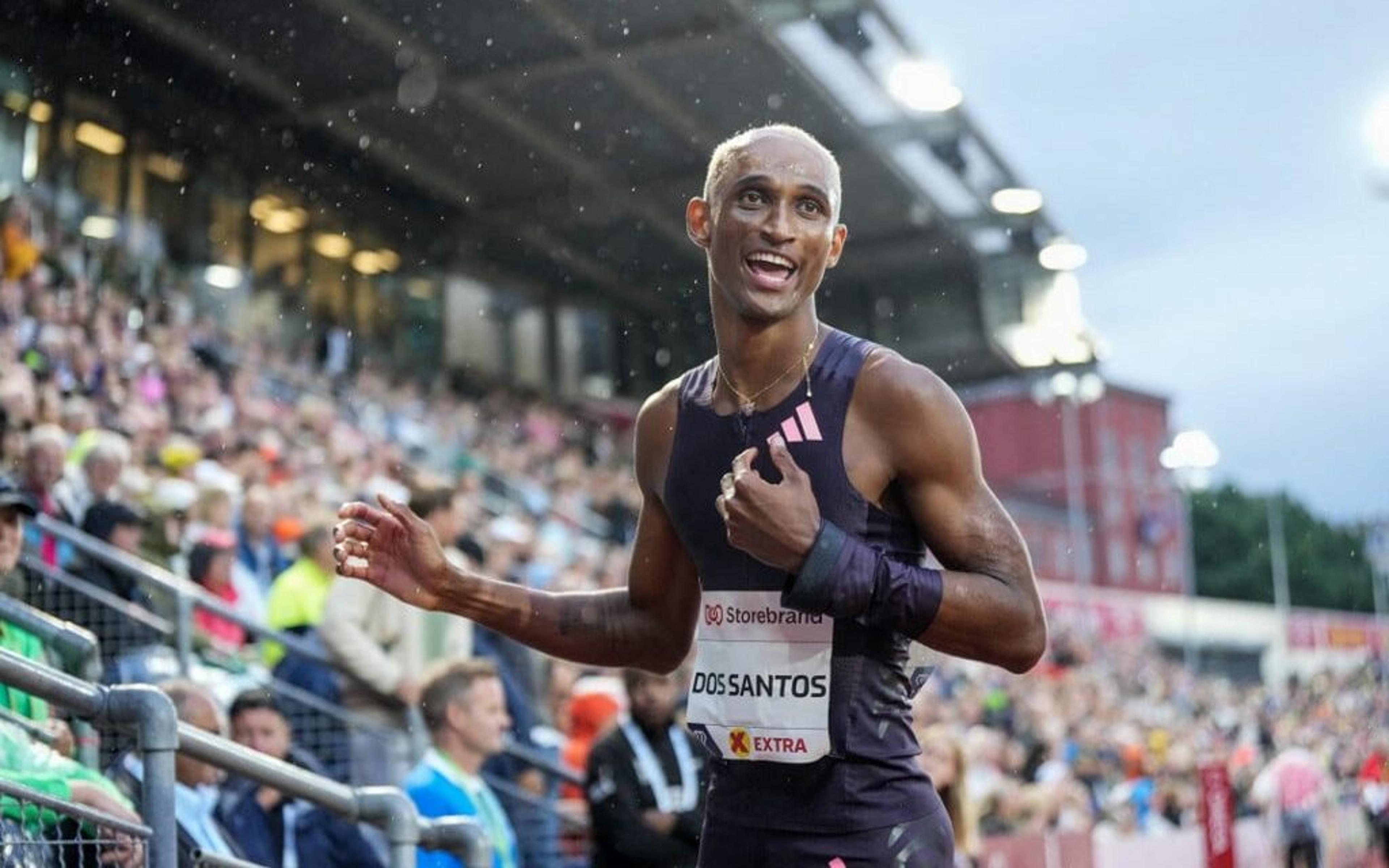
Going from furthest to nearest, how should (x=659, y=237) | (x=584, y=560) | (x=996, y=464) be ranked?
(x=996, y=464) → (x=659, y=237) → (x=584, y=560)

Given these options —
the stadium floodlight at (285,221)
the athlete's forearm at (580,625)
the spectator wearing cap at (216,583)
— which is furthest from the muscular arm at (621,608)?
the stadium floodlight at (285,221)

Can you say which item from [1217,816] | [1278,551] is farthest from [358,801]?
[1278,551]

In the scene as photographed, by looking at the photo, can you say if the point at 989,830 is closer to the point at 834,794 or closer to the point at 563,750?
the point at 563,750

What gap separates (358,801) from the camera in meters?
4.77

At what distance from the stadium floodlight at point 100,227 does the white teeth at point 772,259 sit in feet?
48.9

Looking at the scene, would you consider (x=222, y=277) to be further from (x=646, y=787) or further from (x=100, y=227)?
(x=646, y=787)

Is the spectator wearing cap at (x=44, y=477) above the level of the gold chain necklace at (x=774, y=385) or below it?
above

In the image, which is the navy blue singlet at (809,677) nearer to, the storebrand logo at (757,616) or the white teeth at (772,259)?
the storebrand logo at (757,616)

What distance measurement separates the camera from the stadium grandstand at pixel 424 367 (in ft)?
23.9

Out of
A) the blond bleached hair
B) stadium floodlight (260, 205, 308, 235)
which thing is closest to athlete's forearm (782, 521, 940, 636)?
the blond bleached hair

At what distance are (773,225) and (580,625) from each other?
A: 2.92 ft

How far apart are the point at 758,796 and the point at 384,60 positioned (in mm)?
15601

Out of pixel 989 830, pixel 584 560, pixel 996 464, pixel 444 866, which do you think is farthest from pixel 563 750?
pixel 996 464

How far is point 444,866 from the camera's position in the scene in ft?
18.7
